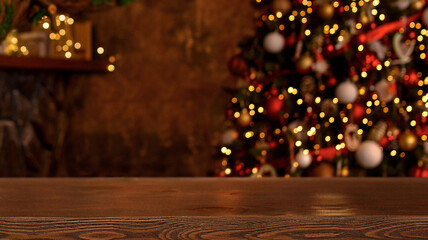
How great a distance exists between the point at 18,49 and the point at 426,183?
3.04 m

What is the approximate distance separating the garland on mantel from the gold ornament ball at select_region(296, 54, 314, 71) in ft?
4.16

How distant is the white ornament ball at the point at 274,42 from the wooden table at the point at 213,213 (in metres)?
1.96

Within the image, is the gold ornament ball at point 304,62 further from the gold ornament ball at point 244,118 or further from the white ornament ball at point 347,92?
the gold ornament ball at point 244,118

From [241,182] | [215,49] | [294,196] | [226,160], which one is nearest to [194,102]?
[215,49]

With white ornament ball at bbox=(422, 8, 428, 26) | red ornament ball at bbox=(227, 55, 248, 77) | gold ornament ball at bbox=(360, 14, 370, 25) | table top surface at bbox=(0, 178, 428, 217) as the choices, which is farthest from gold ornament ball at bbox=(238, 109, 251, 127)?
table top surface at bbox=(0, 178, 428, 217)

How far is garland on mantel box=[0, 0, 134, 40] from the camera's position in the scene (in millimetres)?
1803

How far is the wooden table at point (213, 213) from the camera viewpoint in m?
0.77

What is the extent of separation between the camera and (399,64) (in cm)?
294

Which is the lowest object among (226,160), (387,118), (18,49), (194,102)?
(226,160)

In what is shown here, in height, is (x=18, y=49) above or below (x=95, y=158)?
above

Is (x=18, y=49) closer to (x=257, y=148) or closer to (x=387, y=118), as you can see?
(x=257, y=148)

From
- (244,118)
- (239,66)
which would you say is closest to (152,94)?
(239,66)

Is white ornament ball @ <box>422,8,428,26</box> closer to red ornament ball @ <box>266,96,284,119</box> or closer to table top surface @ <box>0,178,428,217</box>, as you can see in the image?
red ornament ball @ <box>266,96,284,119</box>

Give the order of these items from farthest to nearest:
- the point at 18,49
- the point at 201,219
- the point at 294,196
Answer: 1. the point at 18,49
2. the point at 294,196
3. the point at 201,219
